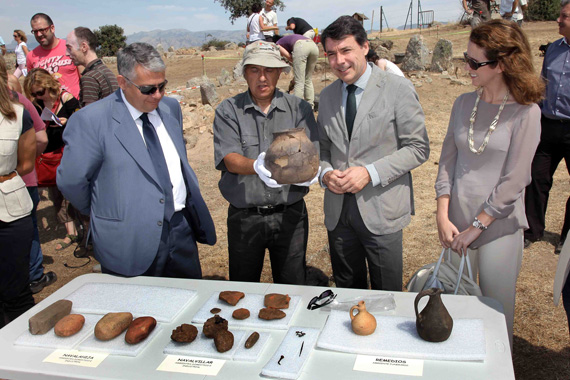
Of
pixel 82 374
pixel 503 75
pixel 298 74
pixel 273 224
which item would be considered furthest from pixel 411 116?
pixel 298 74

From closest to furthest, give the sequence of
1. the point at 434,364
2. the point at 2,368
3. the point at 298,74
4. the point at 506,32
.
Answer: the point at 434,364 → the point at 2,368 → the point at 506,32 → the point at 298,74

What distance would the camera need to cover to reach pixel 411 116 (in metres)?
2.57

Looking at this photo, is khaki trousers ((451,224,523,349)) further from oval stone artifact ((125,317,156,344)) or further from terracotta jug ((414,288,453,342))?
oval stone artifact ((125,317,156,344))

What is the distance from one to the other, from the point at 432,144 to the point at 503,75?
6.07 metres

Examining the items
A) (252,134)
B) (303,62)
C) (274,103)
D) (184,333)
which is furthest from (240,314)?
(303,62)

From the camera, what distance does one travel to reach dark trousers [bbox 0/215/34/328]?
2.81 m

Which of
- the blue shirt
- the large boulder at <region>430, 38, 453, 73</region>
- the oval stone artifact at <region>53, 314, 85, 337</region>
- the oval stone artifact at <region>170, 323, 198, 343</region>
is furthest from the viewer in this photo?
the large boulder at <region>430, 38, 453, 73</region>

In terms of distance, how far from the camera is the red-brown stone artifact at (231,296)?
7.03 ft

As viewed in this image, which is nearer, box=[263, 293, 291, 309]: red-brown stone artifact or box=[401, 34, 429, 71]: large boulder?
box=[263, 293, 291, 309]: red-brown stone artifact

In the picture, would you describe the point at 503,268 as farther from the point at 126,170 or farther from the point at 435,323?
the point at 126,170

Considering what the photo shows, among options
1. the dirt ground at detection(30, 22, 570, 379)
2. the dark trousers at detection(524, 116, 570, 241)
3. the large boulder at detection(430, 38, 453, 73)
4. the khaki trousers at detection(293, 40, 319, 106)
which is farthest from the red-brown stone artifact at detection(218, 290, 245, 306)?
the large boulder at detection(430, 38, 453, 73)

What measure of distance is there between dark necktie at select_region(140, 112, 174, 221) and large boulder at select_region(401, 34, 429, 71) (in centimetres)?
1163

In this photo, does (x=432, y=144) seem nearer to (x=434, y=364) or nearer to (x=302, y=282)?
(x=302, y=282)

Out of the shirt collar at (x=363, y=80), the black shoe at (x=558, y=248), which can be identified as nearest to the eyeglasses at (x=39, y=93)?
the shirt collar at (x=363, y=80)
